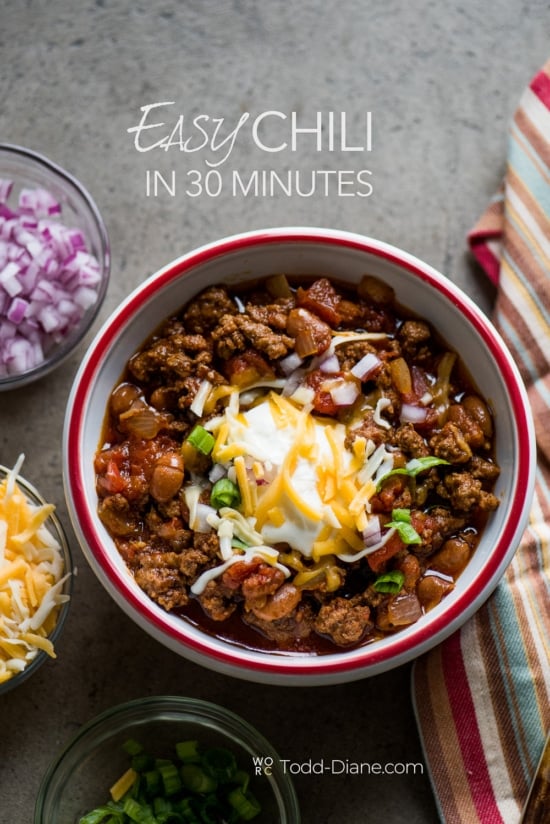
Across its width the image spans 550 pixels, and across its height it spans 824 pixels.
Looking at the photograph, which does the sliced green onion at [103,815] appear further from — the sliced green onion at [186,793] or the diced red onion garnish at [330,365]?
the diced red onion garnish at [330,365]

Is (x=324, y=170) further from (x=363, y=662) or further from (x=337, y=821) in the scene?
(x=337, y=821)

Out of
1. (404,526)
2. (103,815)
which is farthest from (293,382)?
(103,815)

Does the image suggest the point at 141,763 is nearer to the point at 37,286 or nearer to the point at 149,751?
the point at 149,751

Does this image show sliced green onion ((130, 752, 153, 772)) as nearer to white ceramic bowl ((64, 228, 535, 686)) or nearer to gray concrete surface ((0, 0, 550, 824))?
white ceramic bowl ((64, 228, 535, 686))

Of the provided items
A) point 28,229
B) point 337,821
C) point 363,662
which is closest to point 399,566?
point 363,662

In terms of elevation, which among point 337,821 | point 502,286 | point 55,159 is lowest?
point 337,821

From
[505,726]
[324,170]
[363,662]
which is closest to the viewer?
[363,662]
